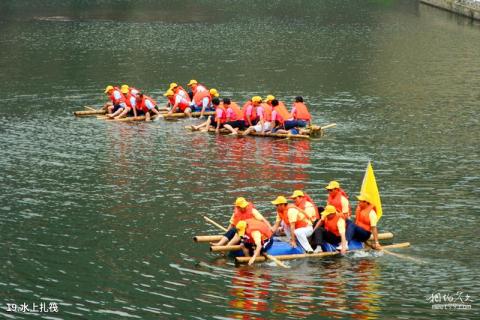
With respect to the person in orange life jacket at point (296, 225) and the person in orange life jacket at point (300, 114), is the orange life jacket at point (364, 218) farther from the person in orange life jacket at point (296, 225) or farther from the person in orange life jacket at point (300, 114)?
the person in orange life jacket at point (300, 114)

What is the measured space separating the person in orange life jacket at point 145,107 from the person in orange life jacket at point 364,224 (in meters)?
22.1

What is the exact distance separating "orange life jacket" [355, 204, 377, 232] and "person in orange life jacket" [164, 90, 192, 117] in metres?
22.1

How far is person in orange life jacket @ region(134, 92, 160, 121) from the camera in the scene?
51.8 m

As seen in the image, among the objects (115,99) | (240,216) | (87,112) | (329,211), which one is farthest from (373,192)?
(87,112)

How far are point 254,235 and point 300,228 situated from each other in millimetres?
1705

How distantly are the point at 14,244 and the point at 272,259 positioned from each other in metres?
8.32

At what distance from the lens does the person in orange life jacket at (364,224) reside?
31000mm

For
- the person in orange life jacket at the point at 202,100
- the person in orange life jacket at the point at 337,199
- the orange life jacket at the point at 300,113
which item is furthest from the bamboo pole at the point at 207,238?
the person in orange life jacket at the point at 202,100

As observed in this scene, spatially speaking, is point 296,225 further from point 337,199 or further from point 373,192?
point 373,192

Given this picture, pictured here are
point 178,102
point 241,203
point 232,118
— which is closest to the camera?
point 241,203

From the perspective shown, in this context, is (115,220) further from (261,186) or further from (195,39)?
(195,39)

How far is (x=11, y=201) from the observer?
121 ft

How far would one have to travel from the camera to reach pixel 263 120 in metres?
48.2

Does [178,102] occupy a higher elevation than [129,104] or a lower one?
higher
